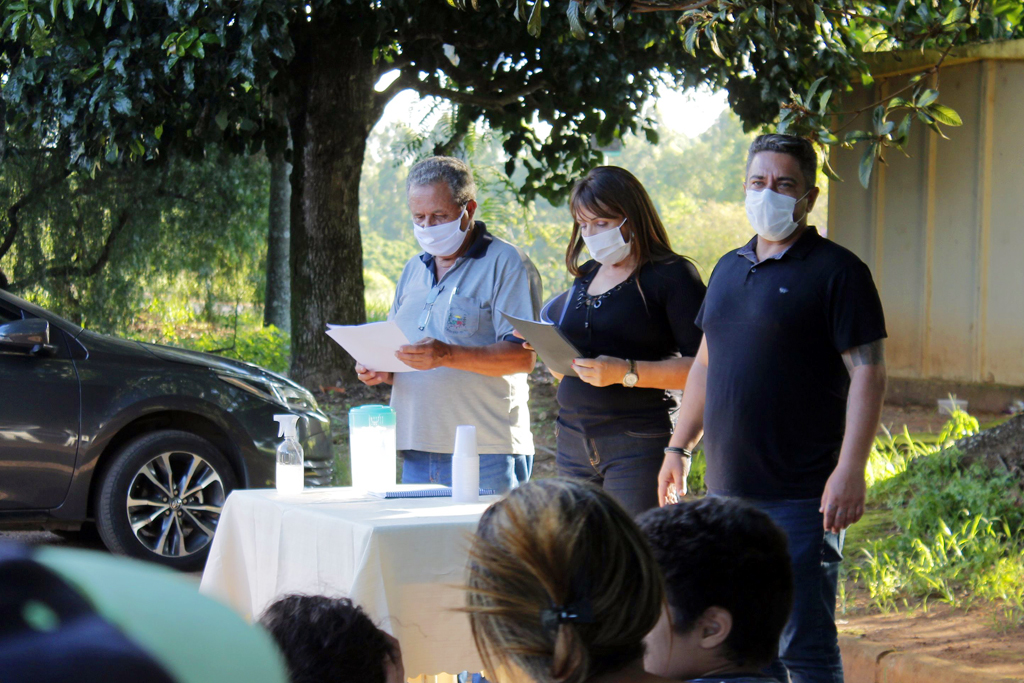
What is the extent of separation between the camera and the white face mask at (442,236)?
393 cm

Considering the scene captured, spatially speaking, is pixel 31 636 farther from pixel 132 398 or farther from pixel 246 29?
pixel 246 29

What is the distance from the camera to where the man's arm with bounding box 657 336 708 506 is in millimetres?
3377

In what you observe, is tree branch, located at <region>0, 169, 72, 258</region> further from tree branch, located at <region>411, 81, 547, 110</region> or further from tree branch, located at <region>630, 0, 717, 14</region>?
tree branch, located at <region>630, 0, 717, 14</region>

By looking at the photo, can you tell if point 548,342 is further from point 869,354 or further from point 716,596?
point 716,596

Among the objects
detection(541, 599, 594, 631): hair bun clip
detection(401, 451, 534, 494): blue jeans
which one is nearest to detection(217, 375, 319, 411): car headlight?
detection(401, 451, 534, 494): blue jeans

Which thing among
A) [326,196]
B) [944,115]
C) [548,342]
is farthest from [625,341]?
[326,196]

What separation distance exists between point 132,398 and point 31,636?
5.74m

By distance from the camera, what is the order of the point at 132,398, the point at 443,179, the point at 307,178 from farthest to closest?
the point at 307,178 < the point at 132,398 < the point at 443,179

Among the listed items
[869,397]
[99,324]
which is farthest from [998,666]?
[99,324]

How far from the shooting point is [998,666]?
3949 millimetres

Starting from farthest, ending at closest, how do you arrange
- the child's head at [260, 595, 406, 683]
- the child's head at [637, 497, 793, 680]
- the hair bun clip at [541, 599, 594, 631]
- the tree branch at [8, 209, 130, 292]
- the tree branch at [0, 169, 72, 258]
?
the tree branch at [8, 209, 130, 292] → the tree branch at [0, 169, 72, 258] → the child's head at [637, 497, 793, 680] → the hair bun clip at [541, 599, 594, 631] → the child's head at [260, 595, 406, 683]

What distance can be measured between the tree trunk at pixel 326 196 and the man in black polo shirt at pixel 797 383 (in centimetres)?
716

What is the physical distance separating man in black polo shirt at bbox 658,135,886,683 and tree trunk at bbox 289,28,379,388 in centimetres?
716

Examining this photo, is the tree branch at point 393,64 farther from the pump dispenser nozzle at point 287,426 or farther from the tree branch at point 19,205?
the pump dispenser nozzle at point 287,426
